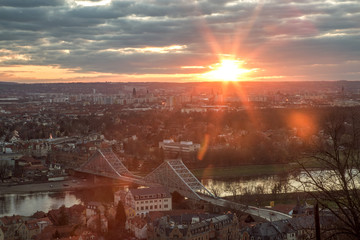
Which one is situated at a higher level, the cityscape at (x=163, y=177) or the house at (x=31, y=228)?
the cityscape at (x=163, y=177)

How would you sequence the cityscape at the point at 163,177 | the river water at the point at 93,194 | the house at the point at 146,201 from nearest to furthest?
1. the cityscape at the point at 163,177
2. the house at the point at 146,201
3. the river water at the point at 93,194

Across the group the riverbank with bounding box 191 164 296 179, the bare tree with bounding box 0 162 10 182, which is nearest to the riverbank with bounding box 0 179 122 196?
the bare tree with bounding box 0 162 10 182

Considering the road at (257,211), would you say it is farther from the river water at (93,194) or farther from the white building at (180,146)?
the white building at (180,146)

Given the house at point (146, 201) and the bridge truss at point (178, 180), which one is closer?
the house at point (146, 201)

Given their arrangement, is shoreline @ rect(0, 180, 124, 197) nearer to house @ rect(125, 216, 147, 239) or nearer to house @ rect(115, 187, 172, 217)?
house @ rect(115, 187, 172, 217)

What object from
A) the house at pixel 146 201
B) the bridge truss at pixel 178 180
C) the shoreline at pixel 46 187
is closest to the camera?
the house at pixel 146 201

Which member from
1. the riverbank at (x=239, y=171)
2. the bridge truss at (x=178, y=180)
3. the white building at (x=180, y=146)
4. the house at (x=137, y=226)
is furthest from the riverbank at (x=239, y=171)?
the house at (x=137, y=226)
